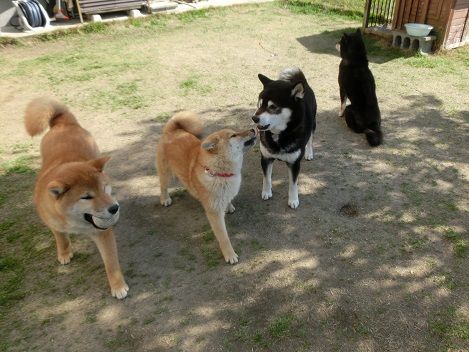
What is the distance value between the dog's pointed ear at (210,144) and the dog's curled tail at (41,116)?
1488 millimetres

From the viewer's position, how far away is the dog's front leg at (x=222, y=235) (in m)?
3.08

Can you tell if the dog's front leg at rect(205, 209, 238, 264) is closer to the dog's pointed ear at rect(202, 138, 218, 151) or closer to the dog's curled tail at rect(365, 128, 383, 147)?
the dog's pointed ear at rect(202, 138, 218, 151)

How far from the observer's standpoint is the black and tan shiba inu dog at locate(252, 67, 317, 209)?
10.8 ft

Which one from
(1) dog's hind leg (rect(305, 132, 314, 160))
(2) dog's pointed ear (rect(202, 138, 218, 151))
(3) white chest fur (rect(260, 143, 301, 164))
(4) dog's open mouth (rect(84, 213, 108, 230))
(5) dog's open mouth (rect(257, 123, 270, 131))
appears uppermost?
(2) dog's pointed ear (rect(202, 138, 218, 151))

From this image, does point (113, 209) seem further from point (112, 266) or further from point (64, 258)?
point (64, 258)

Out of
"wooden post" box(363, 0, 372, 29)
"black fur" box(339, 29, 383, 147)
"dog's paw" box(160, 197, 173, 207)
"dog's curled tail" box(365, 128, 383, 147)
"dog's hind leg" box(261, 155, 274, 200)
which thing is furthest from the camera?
"wooden post" box(363, 0, 372, 29)

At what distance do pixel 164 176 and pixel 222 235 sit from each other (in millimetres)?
955

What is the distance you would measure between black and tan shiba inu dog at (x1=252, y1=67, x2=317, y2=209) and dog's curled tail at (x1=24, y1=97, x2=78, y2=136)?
1.89 metres

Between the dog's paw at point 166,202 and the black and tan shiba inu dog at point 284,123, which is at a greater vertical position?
the black and tan shiba inu dog at point 284,123

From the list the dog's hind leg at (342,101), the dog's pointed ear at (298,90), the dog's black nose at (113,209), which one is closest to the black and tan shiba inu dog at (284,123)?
the dog's pointed ear at (298,90)

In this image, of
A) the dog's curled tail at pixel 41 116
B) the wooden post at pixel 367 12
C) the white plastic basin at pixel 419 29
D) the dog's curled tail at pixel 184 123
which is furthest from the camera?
the wooden post at pixel 367 12

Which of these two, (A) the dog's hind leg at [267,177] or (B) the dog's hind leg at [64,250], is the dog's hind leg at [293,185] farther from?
(B) the dog's hind leg at [64,250]

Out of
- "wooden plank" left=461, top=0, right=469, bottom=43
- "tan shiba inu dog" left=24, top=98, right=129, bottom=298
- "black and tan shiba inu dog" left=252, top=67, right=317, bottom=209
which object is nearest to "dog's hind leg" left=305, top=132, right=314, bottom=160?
"black and tan shiba inu dog" left=252, top=67, right=317, bottom=209

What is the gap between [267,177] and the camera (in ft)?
12.5
